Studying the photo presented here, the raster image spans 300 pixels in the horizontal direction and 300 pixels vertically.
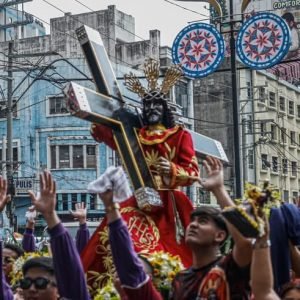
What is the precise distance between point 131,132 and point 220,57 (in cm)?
829

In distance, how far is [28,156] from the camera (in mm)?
38000

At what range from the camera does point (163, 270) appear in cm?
576

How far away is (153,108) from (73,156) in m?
30.5

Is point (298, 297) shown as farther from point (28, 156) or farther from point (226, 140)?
point (226, 140)

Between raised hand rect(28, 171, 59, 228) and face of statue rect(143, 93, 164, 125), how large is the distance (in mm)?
3165

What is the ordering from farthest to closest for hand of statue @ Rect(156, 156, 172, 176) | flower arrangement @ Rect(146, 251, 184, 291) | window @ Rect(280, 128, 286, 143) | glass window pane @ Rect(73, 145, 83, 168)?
1. window @ Rect(280, 128, 286, 143)
2. glass window pane @ Rect(73, 145, 83, 168)
3. hand of statue @ Rect(156, 156, 172, 176)
4. flower arrangement @ Rect(146, 251, 184, 291)

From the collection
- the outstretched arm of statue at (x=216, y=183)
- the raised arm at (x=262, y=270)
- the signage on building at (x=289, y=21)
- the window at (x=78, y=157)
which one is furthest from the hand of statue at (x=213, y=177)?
the signage on building at (x=289, y=21)

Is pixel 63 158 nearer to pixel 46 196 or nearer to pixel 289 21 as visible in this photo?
pixel 289 21

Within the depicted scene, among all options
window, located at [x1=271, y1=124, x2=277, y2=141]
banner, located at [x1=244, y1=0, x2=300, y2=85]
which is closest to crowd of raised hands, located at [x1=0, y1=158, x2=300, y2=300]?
window, located at [x1=271, y1=124, x2=277, y2=141]

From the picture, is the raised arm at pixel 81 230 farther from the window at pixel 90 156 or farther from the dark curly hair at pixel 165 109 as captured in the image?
the window at pixel 90 156

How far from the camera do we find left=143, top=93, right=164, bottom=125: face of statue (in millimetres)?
7875

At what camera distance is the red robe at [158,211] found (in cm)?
718

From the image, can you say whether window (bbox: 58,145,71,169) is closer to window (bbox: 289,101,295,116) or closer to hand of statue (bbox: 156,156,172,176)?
window (bbox: 289,101,295,116)

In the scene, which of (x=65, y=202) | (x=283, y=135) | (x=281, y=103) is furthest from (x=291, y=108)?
(x=65, y=202)
